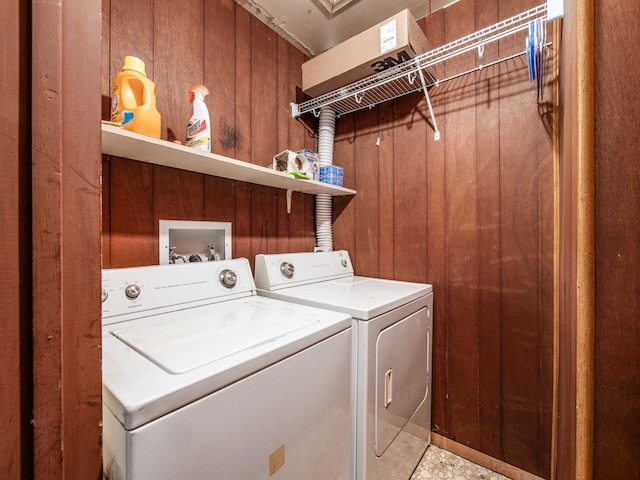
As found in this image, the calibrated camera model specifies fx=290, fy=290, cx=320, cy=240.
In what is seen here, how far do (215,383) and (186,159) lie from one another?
97 centimetres

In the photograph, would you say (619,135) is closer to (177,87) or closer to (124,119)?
(124,119)

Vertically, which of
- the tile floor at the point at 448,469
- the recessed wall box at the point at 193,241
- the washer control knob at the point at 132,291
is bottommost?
the tile floor at the point at 448,469

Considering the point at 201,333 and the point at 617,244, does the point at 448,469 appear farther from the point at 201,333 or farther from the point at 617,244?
the point at 617,244

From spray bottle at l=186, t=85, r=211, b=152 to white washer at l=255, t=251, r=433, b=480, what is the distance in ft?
2.00

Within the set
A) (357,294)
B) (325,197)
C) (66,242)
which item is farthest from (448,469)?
(66,242)

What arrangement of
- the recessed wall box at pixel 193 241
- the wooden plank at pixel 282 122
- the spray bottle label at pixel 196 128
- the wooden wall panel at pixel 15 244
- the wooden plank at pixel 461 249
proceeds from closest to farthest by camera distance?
1. the wooden wall panel at pixel 15 244
2. the spray bottle label at pixel 196 128
3. the recessed wall box at pixel 193 241
4. the wooden plank at pixel 461 249
5. the wooden plank at pixel 282 122

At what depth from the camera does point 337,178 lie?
193 centimetres

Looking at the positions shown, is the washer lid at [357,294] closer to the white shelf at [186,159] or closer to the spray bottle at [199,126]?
the white shelf at [186,159]

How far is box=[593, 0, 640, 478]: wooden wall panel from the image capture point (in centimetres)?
40

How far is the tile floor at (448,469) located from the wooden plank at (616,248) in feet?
4.55

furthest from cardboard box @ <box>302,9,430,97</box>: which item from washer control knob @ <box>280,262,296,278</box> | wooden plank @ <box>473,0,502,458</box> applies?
washer control knob @ <box>280,262,296,278</box>

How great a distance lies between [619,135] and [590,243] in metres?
0.16

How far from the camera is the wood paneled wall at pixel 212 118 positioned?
4.01 feet

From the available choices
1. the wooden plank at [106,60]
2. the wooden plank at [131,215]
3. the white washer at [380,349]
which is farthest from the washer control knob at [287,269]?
the wooden plank at [106,60]
